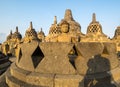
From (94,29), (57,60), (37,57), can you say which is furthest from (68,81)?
(94,29)

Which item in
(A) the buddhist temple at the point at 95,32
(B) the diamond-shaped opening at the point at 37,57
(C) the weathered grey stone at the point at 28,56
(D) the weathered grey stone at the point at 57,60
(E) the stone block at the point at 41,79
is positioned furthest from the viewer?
(A) the buddhist temple at the point at 95,32

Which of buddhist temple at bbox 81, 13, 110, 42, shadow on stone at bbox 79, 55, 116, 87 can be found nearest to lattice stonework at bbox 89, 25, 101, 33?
buddhist temple at bbox 81, 13, 110, 42

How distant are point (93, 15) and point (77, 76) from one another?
959 inches

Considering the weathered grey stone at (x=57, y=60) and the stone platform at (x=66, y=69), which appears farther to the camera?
the weathered grey stone at (x=57, y=60)

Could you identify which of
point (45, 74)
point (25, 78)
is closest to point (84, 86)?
point (45, 74)

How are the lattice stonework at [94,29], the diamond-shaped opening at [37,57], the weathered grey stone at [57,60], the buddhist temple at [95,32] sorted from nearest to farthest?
1. the weathered grey stone at [57,60]
2. the diamond-shaped opening at [37,57]
3. the buddhist temple at [95,32]
4. the lattice stonework at [94,29]

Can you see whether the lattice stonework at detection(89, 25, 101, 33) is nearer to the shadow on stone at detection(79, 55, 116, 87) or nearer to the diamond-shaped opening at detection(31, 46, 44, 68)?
the shadow on stone at detection(79, 55, 116, 87)

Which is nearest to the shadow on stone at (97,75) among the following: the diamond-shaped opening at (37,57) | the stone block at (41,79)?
the stone block at (41,79)

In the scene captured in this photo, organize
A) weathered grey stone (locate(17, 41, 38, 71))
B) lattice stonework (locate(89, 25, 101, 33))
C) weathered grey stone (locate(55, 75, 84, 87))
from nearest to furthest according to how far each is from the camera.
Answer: weathered grey stone (locate(55, 75, 84, 87)) < weathered grey stone (locate(17, 41, 38, 71)) < lattice stonework (locate(89, 25, 101, 33))

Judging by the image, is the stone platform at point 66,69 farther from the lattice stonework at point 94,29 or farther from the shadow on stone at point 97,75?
the lattice stonework at point 94,29

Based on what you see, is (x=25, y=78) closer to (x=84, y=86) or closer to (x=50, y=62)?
(x=50, y=62)

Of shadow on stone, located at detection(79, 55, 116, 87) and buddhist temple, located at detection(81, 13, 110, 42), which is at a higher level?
buddhist temple, located at detection(81, 13, 110, 42)

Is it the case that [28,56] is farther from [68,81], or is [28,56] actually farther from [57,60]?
[68,81]

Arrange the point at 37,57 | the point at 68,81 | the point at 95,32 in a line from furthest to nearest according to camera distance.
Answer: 1. the point at 95,32
2. the point at 37,57
3. the point at 68,81
